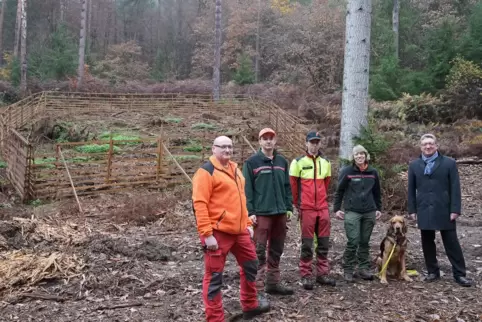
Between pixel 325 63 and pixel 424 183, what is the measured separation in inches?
1042

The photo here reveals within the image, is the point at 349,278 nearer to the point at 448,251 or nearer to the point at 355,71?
the point at 448,251

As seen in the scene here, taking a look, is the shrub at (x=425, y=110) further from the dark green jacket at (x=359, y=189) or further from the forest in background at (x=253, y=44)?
the dark green jacket at (x=359, y=189)

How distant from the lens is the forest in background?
20.9m

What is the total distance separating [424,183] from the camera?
5.23 meters

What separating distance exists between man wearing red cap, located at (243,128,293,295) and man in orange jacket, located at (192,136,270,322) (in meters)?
0.40

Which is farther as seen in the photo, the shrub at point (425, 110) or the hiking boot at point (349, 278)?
the shrub at point (425, 110)

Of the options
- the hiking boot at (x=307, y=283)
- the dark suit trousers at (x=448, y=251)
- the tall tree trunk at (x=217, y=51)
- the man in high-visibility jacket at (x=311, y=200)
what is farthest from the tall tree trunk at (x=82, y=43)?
the dark suit trousers at (x=448, y=251)

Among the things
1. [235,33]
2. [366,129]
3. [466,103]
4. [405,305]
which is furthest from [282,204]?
[235,33]

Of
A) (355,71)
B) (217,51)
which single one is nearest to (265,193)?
(355,71)

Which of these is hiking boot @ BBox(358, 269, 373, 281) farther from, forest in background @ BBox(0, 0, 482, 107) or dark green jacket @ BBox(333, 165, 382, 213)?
forest in background @ BBox(0, 0, 482, 107)

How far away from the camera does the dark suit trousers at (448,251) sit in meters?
5.19

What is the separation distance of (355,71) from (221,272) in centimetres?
525

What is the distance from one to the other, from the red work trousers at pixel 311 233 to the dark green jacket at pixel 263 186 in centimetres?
48

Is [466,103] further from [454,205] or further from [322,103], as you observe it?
[454,205]
